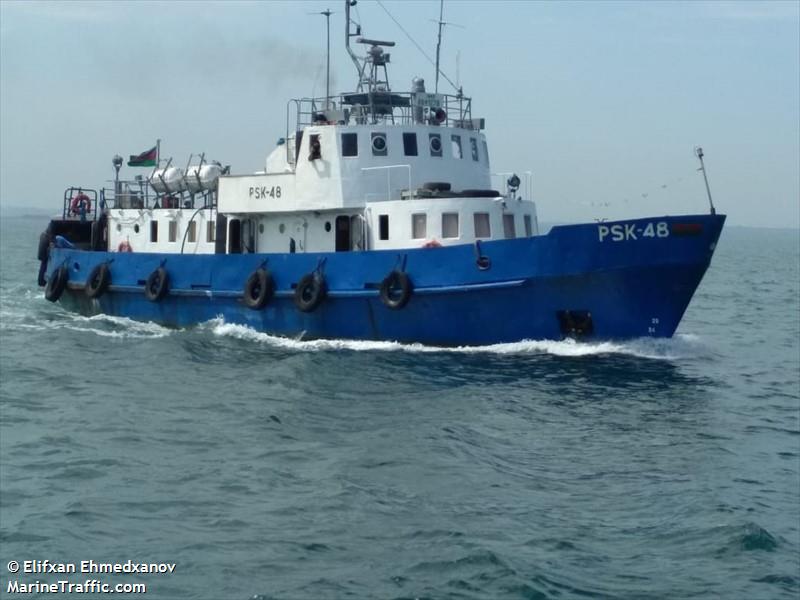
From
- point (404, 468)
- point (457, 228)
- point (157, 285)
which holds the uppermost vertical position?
point (457, 228)

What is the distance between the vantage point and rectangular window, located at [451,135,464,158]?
68.2 ft

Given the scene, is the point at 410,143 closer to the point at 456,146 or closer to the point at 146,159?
the point at 456,146

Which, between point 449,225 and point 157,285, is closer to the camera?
point 449,225

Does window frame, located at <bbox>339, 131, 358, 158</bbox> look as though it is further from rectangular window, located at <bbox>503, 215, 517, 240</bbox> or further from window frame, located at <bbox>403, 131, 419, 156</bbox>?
rectangular window, located at <bbox>503, 215, 517, 240</bbox>

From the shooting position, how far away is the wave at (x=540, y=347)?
1734 cm

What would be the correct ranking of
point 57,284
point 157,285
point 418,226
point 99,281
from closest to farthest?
point 418,226 → point 157,285 → point 99,281 → point 57,284

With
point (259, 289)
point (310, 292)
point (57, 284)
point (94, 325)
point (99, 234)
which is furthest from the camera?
point (99, 234)

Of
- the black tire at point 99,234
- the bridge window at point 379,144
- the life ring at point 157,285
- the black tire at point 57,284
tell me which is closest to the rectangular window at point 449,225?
the bridge window at point 379,144

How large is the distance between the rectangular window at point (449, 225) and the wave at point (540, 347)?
1.87 meters

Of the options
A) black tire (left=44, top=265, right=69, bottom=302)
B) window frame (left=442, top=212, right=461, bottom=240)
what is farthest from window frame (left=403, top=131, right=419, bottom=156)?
black tire (left=44, top=265, right=69, bottom=302)

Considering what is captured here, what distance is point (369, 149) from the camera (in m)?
19.8

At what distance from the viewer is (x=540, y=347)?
57.4ft

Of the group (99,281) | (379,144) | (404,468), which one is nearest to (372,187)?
(379,144)

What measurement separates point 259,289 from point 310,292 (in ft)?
3.81
